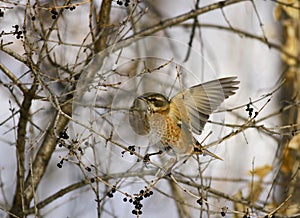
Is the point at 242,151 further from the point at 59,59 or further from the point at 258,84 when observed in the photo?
the point at 59,59

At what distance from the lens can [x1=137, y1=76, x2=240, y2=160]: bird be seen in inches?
73.1

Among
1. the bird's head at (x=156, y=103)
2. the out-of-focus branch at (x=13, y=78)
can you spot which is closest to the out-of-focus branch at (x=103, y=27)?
the out-of-focus branch at (x=13, y=78)

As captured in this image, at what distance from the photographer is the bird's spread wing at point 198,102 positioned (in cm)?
189

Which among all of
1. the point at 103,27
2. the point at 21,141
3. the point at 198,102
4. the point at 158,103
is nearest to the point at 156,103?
the point at 158,103

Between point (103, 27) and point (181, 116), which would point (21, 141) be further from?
point (181, 116)

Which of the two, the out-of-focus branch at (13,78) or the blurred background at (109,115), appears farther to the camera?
the out-of-focus branch at (13,78)

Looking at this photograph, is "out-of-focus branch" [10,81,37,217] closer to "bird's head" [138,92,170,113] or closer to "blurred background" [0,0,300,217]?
"blurred background" [0,0,300,217]

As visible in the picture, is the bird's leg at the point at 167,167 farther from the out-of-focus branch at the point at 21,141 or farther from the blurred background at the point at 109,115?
the out-of-focus branch at the point at 21,141

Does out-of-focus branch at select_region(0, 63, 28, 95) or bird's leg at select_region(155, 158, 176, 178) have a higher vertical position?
out-of-focus branch at select_region(0, 63, 28, 95)

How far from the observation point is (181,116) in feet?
6.16

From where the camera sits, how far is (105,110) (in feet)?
6.72

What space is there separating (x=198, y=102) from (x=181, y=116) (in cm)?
8

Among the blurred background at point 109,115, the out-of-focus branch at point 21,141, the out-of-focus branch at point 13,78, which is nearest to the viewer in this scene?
the blurred background at point 109,115

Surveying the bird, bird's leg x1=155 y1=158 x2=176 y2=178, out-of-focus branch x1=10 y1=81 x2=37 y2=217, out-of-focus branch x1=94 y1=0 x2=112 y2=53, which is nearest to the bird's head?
the bird
